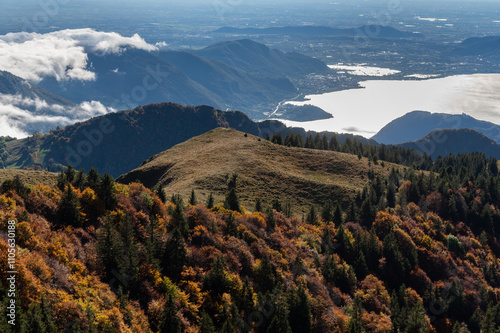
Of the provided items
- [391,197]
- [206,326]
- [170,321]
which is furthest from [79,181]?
[391,197]

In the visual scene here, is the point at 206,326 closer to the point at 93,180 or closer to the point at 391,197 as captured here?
the point at 93,180

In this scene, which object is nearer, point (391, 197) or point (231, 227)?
point (231, 227)

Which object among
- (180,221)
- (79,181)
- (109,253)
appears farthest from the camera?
(79,181)

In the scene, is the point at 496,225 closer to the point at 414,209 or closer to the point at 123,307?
the point at 414,209

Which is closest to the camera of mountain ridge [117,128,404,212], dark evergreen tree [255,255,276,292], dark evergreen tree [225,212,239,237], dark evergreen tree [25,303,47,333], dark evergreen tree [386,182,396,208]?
dark evergreen tree [25,303,47,333]

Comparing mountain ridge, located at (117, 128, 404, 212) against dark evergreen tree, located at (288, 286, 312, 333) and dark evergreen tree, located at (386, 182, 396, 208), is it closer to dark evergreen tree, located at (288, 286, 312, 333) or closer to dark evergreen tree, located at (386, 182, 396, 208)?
dark evergreen tree, located at (386, 182, 396, 208)

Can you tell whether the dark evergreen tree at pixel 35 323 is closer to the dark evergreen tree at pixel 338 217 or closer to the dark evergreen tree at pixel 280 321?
the dark evergreen tree at pixel 280 321

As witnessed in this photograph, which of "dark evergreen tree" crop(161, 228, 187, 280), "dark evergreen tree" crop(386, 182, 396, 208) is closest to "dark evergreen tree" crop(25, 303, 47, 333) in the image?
"dark evergreen tree" crop(161, 228, 187, 280)

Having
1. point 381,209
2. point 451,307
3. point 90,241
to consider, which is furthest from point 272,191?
point 90,241

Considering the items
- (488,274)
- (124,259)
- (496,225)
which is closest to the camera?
(124,259)

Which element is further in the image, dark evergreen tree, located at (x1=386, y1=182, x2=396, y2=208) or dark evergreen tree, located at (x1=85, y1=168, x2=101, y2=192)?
dark evergreen tree, located at (x1=386, y1=182, x2=396, y2=208)

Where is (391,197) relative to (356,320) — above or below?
below
